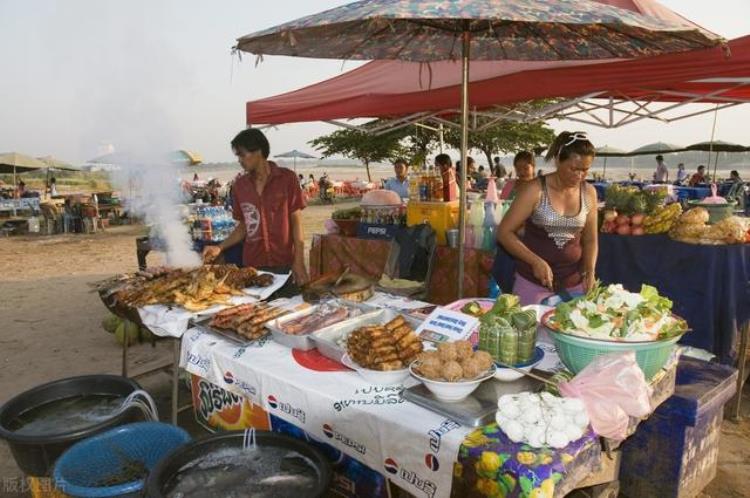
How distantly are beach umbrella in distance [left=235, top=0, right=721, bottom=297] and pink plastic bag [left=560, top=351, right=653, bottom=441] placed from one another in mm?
1292

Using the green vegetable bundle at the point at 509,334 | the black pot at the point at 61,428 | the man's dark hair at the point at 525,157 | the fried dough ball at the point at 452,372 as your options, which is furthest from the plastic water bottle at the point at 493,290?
the black pot at the point at 61,428

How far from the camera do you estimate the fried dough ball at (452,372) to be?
5.37 feet

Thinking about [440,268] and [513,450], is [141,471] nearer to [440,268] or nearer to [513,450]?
[513,450]

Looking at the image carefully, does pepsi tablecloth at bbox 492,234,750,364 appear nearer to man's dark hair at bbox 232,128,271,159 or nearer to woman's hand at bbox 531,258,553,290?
woman's hand at bbox 531,258,553,290

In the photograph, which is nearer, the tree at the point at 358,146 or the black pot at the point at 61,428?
the black pot at the point at 61,428

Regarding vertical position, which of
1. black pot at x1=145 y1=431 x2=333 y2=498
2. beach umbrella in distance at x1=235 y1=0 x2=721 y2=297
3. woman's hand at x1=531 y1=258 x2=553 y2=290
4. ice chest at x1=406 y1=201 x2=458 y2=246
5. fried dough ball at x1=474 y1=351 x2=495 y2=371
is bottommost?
black pot at x1=145 y1=431 x2=333 y2=498

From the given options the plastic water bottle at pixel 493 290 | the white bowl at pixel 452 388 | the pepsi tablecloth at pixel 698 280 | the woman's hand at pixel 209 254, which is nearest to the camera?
the white bowl at pixel 452 388

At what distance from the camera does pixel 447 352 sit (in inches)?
68.7

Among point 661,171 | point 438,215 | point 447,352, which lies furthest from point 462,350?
point 661,171

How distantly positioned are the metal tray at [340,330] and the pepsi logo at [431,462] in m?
0.60

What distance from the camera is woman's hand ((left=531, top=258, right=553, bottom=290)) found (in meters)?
2.83

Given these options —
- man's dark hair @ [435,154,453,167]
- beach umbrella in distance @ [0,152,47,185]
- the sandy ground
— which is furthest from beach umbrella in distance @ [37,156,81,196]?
man's dark hair @ [435,154,453,167]

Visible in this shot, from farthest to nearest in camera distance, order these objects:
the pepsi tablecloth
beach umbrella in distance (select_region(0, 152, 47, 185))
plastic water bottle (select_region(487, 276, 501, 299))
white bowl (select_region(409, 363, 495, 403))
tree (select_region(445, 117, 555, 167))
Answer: tree (select_region(445, 117, 555, 167)) < beach umbrella in distance (select_region(0, 152, 47, 185)) < plastic water bottle (select_region(487, 276, 501, 299)) < the pepsi tablecloth < white bowl (select_region(409, 363, 495, 403))

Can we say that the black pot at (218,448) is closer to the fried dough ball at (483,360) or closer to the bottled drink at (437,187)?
the fried dough ball at (483,360)
